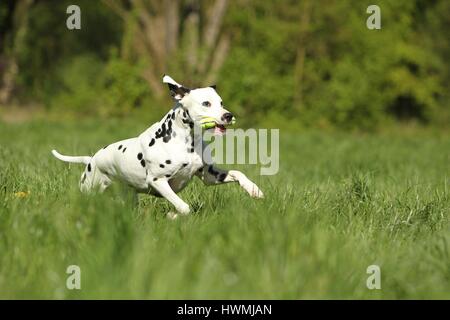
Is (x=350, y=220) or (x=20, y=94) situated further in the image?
(x=20, y=94)

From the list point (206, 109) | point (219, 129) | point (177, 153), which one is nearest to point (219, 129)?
point (219, 129)

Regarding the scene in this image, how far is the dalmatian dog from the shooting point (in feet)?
18.4

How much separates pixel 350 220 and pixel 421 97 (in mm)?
23284

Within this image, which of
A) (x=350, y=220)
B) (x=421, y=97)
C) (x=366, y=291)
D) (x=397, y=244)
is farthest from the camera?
(x=421, y=97)

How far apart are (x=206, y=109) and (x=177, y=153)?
0.42 meters

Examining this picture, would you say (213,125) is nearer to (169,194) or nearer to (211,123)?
(211,123)

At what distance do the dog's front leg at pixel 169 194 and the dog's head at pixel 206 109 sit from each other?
560mm

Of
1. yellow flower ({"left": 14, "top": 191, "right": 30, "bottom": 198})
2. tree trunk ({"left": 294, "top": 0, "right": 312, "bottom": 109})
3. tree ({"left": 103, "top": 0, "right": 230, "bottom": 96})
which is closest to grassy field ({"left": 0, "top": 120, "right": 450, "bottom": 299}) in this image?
yellow flower ({"left": 14, "top": 191, "right": 30, "bottom": 198})

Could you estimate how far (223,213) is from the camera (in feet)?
17.0

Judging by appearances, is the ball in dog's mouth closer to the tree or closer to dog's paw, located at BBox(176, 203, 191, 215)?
dog's paw, located at BBox(176, 203, 191, 215)

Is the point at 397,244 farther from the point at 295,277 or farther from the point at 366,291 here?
the point at 295,277

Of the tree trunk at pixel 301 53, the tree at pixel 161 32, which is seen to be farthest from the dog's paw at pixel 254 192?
the tree trunk at pixel 301 53

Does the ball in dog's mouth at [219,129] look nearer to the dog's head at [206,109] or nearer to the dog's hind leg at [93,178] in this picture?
the dog's head at [206,109]
